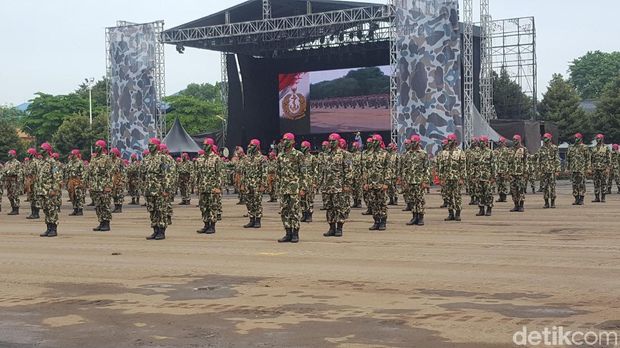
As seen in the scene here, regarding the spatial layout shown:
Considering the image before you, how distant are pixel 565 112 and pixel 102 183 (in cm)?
4790

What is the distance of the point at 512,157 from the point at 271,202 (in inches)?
426

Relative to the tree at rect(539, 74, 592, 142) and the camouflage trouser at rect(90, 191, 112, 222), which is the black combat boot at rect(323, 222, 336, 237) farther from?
the tree at rect(539, 74, 592, 142)

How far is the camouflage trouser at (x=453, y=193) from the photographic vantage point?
2080cm

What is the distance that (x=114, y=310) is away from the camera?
376 inches

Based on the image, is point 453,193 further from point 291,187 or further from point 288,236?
point 291,187

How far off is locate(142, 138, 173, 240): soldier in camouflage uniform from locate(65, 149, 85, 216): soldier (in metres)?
9.15

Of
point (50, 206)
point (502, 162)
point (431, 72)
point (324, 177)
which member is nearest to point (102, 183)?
point (50, 206)

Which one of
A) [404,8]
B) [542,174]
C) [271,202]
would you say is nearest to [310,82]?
[404,8]

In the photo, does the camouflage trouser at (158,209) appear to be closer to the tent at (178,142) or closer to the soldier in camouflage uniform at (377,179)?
the soldier in camouflage uniform at (377,179)

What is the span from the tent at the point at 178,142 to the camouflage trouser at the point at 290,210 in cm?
3294

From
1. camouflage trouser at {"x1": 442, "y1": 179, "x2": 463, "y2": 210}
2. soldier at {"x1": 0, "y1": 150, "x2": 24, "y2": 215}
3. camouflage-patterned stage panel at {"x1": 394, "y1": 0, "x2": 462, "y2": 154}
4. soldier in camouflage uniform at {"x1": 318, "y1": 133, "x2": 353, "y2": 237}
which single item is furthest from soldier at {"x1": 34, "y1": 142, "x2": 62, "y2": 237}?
camouflage-patterned stage panel at {"x1": 394, "y1": 0, "x2": 462, "y2": 154}

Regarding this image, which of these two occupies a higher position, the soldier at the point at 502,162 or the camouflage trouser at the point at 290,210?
the soldier at the point at 502,162

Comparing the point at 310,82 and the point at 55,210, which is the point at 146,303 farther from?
the point at 310,82

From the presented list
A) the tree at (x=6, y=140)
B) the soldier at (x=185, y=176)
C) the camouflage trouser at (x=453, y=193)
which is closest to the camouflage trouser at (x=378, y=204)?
the camouflage trouser at (x=453, y=193)
